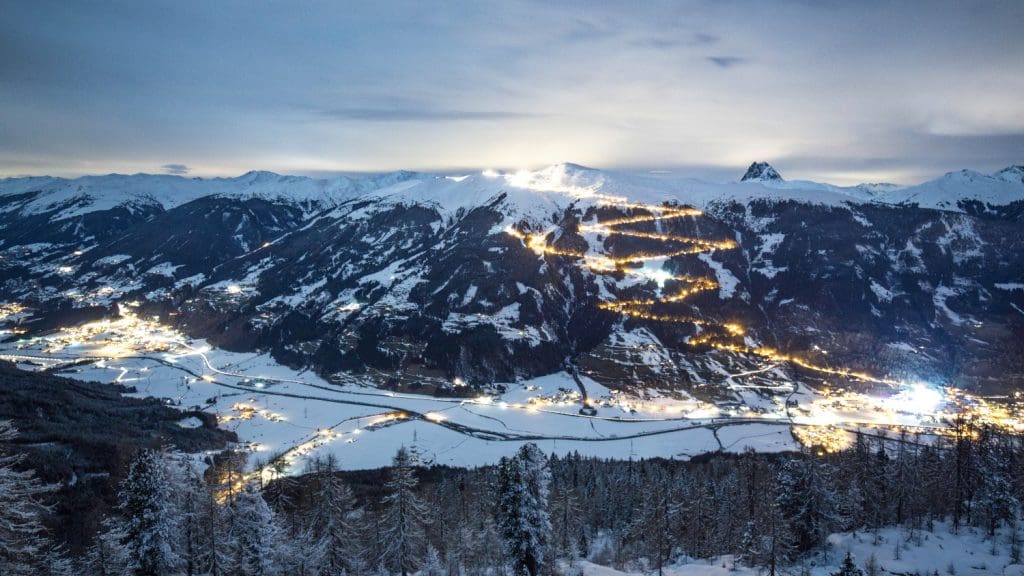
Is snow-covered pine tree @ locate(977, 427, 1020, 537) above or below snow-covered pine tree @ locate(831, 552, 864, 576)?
below

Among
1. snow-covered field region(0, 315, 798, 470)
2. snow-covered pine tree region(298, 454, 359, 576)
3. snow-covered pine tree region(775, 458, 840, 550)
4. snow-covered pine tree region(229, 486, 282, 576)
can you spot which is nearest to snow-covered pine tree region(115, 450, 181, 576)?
snow-covered pine tree region(229, 486, 282, 576)

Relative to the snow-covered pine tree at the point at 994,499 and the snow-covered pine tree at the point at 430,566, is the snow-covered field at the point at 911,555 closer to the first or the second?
the snow-covered pine tree at the point at 994,499

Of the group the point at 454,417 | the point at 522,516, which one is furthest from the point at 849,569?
the point at 454,417

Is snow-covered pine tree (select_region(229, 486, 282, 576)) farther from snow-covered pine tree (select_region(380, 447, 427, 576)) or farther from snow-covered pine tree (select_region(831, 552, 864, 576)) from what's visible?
snow-covered pine tree (select_region(831, 552, 864, 576))

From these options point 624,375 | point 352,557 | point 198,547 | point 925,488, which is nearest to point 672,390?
point 624,375

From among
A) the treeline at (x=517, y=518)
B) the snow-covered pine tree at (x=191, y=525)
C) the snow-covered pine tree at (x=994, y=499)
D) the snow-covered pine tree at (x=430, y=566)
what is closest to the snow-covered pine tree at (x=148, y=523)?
the treeline at (x=517, y=518)

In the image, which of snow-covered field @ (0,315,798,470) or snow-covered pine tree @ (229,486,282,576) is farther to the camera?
snow-covered field @ (0,315,798,470)

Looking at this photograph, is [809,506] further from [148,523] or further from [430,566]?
[148,523]
